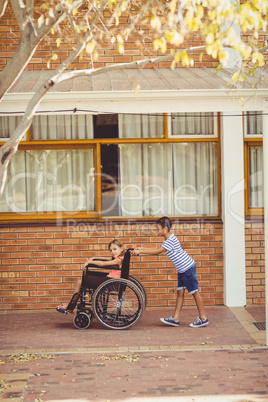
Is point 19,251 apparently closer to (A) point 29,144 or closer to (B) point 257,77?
(A) point 29,144

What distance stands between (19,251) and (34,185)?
3.61 ft

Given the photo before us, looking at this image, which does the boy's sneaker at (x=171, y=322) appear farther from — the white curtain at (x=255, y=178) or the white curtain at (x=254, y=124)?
the white curtain at (x=254, y=124)

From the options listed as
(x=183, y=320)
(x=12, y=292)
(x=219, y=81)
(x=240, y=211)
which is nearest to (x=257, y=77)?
(x=219, y=81)

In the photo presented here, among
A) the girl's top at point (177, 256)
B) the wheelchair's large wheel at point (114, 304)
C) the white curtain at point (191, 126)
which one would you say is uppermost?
the white curtain at point (191, 126)

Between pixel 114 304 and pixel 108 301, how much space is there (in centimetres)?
12

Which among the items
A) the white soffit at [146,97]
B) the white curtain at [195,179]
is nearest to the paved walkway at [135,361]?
the white curtain at [195,179]

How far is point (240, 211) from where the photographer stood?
33.8 feet

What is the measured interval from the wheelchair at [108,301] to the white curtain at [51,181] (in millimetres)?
1990

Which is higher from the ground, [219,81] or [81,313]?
[219,81]

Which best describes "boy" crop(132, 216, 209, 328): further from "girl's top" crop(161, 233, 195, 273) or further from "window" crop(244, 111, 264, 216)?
"window" crop(244, 111, 264, 216)

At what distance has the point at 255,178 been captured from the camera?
1066 centimetres

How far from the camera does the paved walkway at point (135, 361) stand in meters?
6.38

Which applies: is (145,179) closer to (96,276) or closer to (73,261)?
(73,261)

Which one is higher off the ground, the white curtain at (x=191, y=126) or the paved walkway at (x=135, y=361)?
the white curtain at (x=191, y=126)
